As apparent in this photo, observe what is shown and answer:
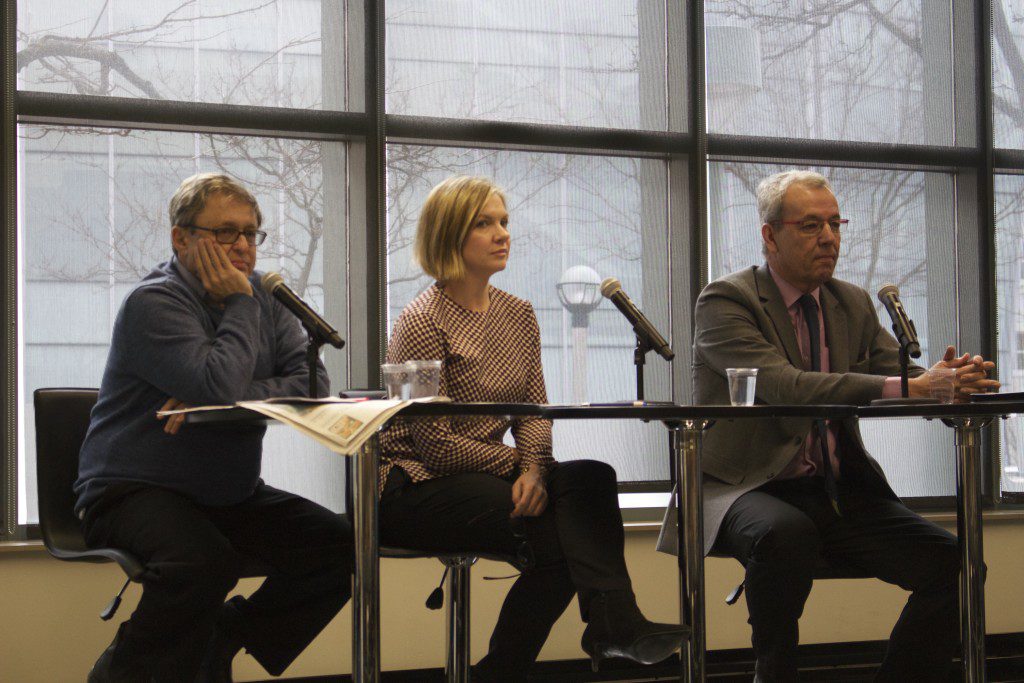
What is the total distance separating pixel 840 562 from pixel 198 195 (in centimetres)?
171

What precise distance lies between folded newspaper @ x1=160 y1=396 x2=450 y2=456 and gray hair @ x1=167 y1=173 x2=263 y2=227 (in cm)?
73

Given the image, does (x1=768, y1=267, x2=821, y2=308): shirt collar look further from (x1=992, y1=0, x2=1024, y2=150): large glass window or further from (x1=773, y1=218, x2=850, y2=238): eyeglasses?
(x1=992, y1=0, x2=1024, y2=150): large glass window

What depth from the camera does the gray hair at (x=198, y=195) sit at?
8.17 ft

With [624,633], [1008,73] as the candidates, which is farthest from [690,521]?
[1008,73]

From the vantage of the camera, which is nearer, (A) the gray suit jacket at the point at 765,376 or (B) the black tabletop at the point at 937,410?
(B) the black tabletop at the point at 937,410

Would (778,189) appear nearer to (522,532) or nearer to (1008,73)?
(522,532)

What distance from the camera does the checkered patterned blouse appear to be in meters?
2.41

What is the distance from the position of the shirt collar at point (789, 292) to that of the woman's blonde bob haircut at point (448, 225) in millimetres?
795

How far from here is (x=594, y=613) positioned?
6.97ft

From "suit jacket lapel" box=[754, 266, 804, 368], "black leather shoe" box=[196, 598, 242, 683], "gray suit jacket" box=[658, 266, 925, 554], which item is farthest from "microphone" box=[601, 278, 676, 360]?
"black leather shoe" box=[196, 598, 242, 683]

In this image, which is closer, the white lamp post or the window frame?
the window frame

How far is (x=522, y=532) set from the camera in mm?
2273

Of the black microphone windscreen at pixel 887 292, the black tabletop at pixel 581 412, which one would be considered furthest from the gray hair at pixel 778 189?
the black tabletop at pixel 581 412

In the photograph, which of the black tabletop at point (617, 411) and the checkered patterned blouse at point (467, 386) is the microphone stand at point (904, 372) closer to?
the black tabletop at point (617, 411)
